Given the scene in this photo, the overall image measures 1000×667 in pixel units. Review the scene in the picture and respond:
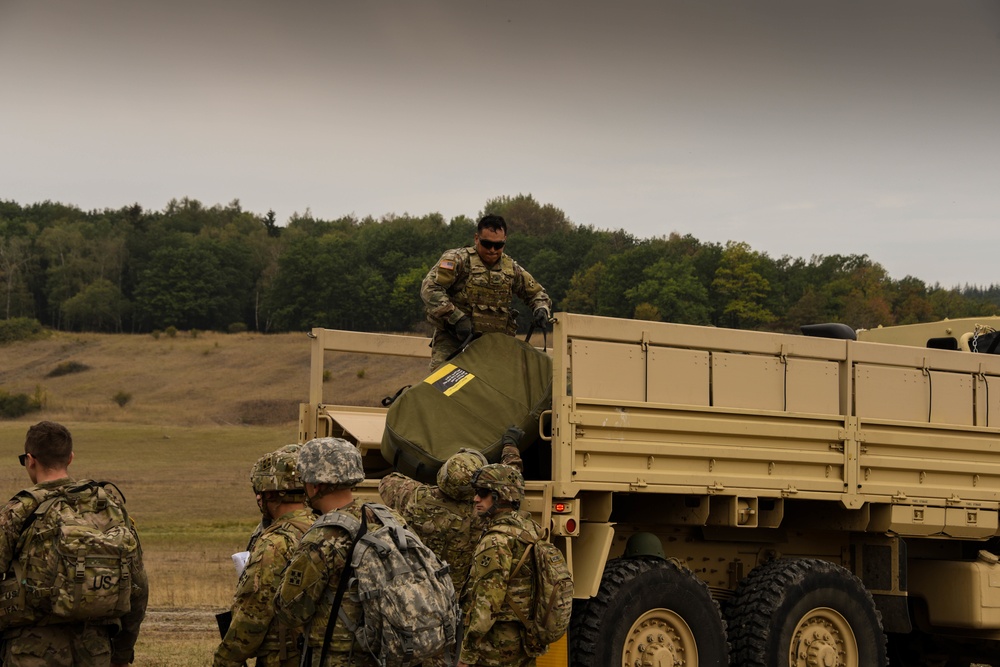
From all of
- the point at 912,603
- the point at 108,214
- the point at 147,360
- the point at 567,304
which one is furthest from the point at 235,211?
the point at 912,603

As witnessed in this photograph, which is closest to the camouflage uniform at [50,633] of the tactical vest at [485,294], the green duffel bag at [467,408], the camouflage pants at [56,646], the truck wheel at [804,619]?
the camouflage pants at [56,646]

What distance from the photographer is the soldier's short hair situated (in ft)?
19.8

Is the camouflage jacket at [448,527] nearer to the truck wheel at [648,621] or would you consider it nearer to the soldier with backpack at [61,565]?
the truck wheel at [648,621]

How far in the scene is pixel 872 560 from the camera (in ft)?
31.2

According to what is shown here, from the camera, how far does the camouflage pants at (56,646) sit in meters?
6.03

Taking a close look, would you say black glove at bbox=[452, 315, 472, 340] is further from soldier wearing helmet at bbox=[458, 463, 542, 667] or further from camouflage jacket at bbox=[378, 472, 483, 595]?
soldier wearing helmet at bbox=[458, 463, 542, 667]

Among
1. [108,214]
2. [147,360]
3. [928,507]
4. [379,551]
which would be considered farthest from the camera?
[108,214]

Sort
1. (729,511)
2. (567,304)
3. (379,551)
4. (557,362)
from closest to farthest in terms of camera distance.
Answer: (379,551) < (557,362) < (729,511) < (567,304)

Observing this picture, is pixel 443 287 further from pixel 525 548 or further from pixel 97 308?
pixel 97 308

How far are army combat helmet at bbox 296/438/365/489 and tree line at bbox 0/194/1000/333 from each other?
45.5 meters

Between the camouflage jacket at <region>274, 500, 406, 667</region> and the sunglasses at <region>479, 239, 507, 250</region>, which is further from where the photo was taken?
the sunglasses at <region>479, 239, 507, 250</region>

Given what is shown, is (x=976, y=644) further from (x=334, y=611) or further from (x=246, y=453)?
(x=246, y=453)

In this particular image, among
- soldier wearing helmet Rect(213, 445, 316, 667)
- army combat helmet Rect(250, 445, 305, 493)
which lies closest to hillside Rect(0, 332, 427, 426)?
army combat helmet Rect(250, 445, 305, 493)

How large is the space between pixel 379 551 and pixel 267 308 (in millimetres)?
89037
